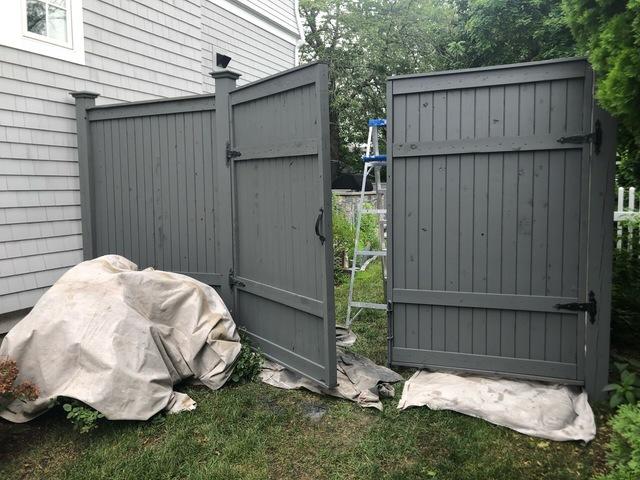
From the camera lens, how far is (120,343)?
323 centimetres

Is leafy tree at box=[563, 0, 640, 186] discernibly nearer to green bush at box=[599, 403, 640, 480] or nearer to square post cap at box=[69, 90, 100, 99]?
green bush at box=[599, 403, 640, 480]

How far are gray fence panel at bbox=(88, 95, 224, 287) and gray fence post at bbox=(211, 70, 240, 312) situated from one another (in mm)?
50

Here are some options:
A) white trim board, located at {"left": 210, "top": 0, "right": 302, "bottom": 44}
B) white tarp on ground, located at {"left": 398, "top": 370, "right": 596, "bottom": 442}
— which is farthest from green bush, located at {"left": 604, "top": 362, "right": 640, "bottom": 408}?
white trim board, located at {"left": 210, "top": 0, "right": 302, "bottom": 44}

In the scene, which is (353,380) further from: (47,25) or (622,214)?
(47,25)

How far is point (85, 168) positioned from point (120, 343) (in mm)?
2411

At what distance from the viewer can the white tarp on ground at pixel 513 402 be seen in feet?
10.1

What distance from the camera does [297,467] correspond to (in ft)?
9.09

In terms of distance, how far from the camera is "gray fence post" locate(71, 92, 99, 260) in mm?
4957

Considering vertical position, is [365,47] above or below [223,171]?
above

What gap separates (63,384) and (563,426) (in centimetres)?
294

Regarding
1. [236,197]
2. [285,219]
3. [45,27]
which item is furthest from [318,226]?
[45,27]

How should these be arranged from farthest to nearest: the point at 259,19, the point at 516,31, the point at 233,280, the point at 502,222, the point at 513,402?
the point at 516,31 → the point at 259,19 → the point at 233,280 → the point at 502,222 → the point at 513,402

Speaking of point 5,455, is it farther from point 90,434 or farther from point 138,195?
point 138,195

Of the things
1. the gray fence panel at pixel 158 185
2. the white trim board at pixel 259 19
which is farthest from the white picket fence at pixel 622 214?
the white trim board at pixel 259 19
